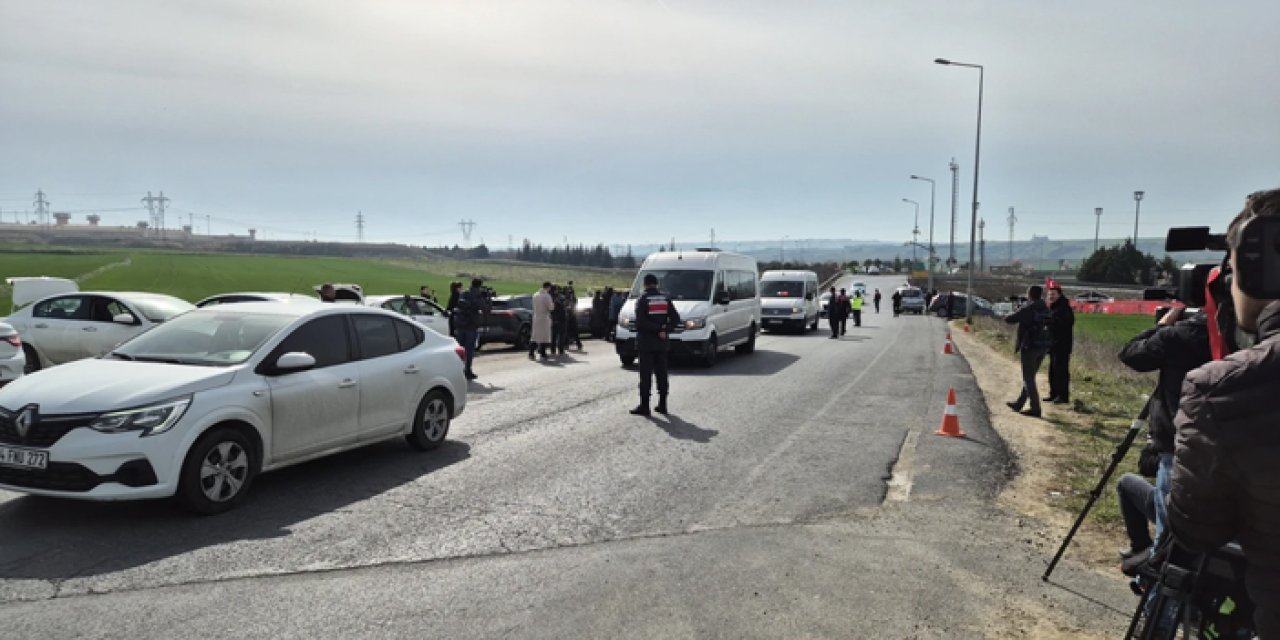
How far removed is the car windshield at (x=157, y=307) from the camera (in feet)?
41.6

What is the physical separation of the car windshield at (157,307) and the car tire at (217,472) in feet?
25.5

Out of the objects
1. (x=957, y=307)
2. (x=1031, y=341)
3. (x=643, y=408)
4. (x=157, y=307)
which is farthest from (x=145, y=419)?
(x=957, y=307)

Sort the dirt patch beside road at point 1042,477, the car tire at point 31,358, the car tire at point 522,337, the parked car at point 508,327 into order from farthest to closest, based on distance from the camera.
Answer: the car tire at point 522,337, the parked car at point 508,327, the car tire at point 31,358, the dirt patch beside road at point 1042,477

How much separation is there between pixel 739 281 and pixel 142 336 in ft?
46.1

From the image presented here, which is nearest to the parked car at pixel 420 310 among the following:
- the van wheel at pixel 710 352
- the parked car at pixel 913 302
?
the van wheel at pixel 710 352

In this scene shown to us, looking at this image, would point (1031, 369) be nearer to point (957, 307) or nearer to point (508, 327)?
point (508, 327)

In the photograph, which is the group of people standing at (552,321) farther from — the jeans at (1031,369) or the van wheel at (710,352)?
the jeans at (1031,369)

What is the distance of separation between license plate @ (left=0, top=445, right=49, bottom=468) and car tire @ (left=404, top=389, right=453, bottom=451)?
310 centimetres

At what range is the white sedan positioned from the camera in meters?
5.30

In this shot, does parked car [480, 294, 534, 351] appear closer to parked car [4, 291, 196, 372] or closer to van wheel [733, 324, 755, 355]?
van wheel [733, 324, 755, 355]

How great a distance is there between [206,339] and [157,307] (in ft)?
24.9

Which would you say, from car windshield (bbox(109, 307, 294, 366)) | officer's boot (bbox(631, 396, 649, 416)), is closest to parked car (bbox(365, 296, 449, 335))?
officer's boot (bbox(631, 396, 649, 416))

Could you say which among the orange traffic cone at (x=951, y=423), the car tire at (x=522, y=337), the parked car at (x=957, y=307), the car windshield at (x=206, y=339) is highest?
the car windshield at (x=206, y=339)

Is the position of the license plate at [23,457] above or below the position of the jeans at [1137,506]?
below
